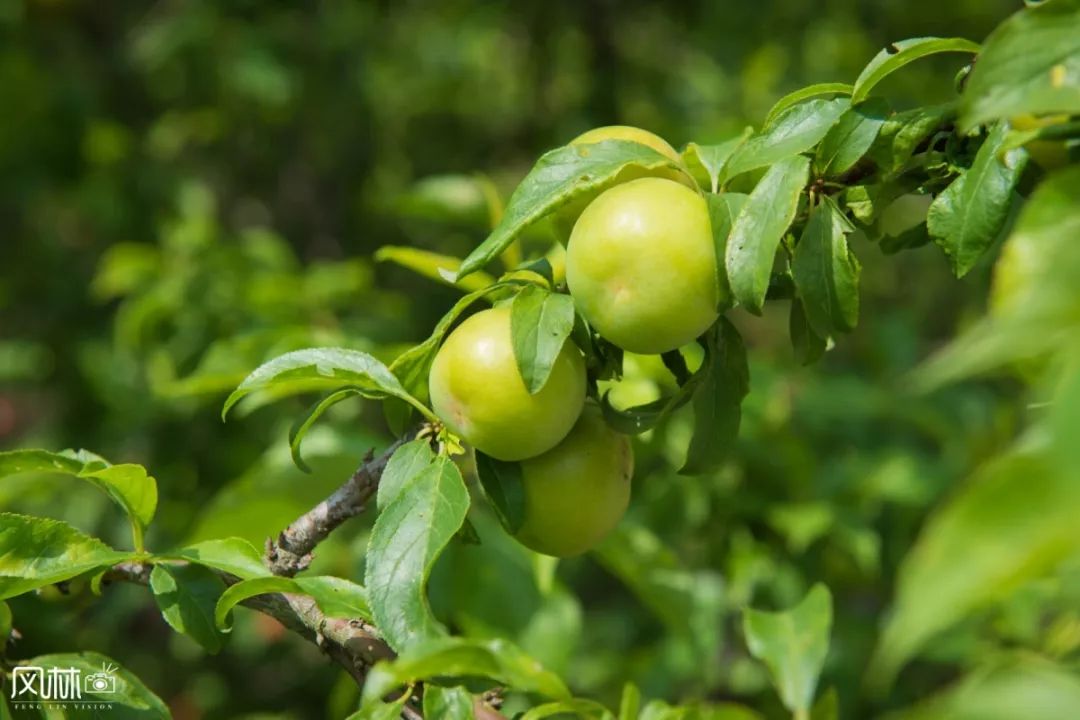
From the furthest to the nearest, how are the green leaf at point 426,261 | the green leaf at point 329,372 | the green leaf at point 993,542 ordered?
the green leaf at point 426,261, the green leaf at point 329,372, the green leaf at point 993,542

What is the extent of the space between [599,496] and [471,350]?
16 centimetres

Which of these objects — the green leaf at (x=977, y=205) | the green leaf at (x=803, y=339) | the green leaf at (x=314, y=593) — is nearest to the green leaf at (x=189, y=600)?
the green leaf at (x=314, y=593)

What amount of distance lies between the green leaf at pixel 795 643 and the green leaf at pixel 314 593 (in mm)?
330

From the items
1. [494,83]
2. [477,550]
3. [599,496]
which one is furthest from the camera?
[494,83]

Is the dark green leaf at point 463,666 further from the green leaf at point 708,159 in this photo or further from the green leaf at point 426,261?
the green leaf at point 426,261

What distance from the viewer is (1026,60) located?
631 millimetres

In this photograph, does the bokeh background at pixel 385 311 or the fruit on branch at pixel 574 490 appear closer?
the fruit on branch at pixel 574 490

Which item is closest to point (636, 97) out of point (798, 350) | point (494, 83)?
point (494, 83)

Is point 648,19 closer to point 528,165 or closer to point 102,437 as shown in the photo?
point 528,165

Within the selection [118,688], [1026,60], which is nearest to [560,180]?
[1026,60]

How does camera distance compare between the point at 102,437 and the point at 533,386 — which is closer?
the point at 533,386

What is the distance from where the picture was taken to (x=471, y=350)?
0.82 meters

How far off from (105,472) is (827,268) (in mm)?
573

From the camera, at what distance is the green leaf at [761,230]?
2.44ft
